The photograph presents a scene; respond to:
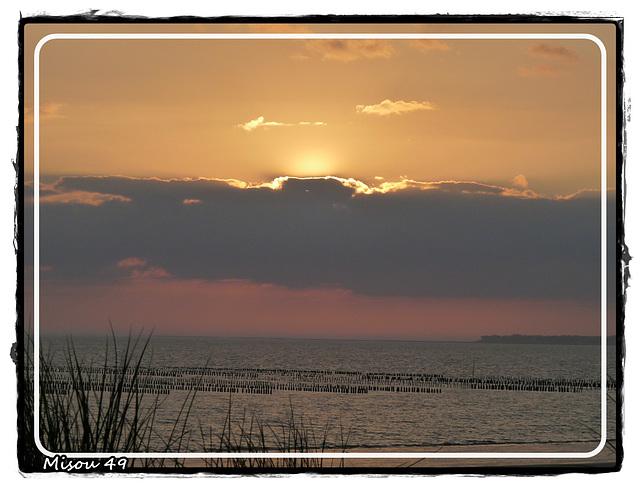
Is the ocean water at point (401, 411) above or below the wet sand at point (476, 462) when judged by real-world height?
below

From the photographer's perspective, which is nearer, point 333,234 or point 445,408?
point 445,408

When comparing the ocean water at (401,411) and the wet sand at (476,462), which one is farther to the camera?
the ocean water at (401,411)

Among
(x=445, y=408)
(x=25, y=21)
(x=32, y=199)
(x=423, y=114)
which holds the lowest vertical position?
(x=445, y=408)

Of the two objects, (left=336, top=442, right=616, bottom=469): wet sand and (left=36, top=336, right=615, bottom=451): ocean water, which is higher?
(left=336, top=442, right=616, bottom=469): wet sand

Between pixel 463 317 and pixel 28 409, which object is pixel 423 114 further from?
pixel 28 409

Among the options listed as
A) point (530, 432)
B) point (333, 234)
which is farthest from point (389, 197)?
point (530, 432)

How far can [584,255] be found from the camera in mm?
43531

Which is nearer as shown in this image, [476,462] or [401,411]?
[476,462]

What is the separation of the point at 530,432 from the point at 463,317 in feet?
170

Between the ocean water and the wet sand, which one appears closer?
the wet sand

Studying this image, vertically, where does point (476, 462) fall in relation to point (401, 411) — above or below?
above

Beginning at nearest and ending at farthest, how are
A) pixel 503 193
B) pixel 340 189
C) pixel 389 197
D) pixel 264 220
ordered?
1. pixel 503 193
2. pixel 389 197
3. pixel 264 220
4. pixel 340 189

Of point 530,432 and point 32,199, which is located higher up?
point 32,199

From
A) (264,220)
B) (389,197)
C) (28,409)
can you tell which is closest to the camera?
(28,409)
